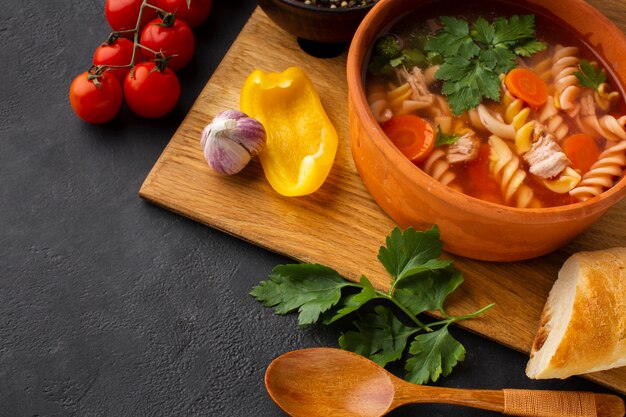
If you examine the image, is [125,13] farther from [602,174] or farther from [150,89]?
[602,174]

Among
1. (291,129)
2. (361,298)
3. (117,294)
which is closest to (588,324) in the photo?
(361,298)

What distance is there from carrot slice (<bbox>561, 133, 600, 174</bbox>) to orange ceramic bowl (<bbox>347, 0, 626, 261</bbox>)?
0.19 m

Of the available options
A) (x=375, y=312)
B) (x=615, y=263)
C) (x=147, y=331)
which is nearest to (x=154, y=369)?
(x=147, y=331)

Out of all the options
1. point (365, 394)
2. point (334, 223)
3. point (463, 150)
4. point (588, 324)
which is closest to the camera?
point (588, 324)

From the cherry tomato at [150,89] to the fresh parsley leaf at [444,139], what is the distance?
113 centimetres

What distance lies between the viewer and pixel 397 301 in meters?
3.18

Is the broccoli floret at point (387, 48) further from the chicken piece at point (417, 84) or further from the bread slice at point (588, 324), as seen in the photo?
the bread slice at point (588, 324)

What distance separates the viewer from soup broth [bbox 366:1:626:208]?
10.2 feet

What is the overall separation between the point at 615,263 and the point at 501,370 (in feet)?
1.89

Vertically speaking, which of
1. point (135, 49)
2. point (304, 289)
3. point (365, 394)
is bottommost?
point (365, 394)

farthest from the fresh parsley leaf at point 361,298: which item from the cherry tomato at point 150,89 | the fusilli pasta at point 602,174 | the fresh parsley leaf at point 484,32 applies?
the cherry tomato at point 150,89

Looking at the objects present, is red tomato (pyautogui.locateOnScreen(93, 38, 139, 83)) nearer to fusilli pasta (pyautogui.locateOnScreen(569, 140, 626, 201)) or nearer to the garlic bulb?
the garlic bulb

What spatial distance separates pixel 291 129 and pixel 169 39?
2.18 ft

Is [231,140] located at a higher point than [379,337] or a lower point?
higher
